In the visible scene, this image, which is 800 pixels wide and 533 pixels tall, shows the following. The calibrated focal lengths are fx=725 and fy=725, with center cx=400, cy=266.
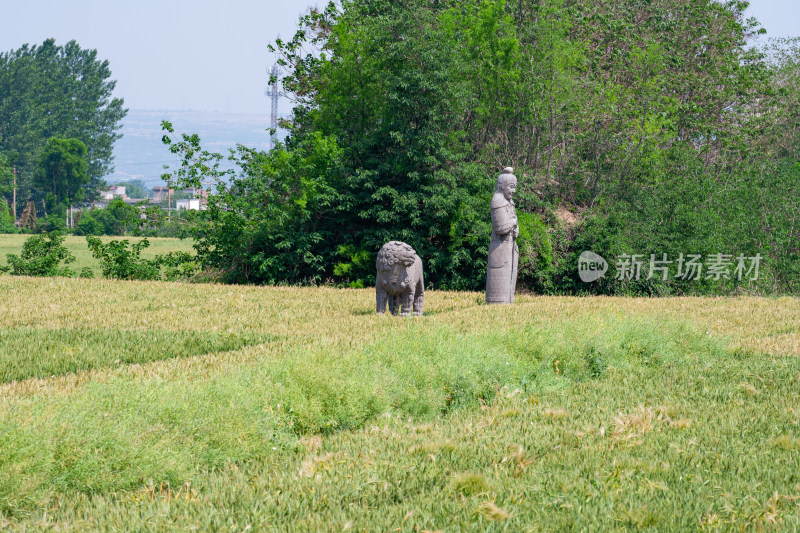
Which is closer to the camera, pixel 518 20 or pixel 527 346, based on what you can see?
pixel 527 346

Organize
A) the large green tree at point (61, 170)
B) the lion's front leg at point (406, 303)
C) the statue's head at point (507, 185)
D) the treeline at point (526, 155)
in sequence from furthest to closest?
the large green tree at point (61, 170)
the treeline at point (526, 155)
the statue's head at point (507, 185)
the lion's front leg at point (406, 303)

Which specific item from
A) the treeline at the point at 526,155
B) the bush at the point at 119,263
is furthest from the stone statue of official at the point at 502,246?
the bush at the point at 119,263

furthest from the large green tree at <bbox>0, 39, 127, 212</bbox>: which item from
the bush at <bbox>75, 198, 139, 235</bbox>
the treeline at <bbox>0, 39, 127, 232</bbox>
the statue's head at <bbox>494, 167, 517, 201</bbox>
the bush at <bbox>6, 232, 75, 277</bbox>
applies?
the statue's head at <bbox>494, 167, 517, 201</bbox>

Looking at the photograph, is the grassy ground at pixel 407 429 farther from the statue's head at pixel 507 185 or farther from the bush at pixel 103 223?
the bush at pixel 103 223

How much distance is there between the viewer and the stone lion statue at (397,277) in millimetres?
11992

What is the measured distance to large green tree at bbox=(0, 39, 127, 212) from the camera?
220ft

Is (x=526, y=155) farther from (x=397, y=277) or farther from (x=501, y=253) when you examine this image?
(x=397, y=277)

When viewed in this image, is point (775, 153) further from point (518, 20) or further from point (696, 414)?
point (696, 414)

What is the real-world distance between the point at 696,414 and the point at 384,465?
3.12 metres

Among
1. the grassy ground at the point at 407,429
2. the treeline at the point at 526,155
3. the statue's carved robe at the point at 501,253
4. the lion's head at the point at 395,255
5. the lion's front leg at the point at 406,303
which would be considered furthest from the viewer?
the treeline at the point at 526,155

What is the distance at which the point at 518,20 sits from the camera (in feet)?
79.3

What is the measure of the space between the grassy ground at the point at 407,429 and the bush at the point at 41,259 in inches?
476

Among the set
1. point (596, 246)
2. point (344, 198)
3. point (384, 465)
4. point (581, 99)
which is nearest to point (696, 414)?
point (384, 465)

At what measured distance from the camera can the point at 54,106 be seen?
7106 cm
